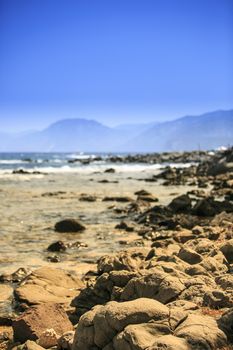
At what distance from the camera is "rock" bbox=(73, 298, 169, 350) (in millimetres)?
6312

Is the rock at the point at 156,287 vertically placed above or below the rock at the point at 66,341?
Result: above

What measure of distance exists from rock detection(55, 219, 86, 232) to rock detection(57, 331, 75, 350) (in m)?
12.3

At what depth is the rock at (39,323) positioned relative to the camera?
7.81 meters

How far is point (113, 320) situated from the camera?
20.8 ft

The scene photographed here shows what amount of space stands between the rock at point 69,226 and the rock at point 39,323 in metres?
11.2

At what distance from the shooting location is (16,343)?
7.79 metres

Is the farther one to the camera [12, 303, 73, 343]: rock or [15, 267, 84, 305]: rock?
[15, 267, 84, 305]: rock

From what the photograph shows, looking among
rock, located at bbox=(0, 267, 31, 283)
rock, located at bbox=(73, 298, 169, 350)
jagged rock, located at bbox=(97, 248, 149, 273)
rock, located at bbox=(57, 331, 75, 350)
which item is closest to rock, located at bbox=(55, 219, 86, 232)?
rock, located at bbox=(0, 267, 31, 283)

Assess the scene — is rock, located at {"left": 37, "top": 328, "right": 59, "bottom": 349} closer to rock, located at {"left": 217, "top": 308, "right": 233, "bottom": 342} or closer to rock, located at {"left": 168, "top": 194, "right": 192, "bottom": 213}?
rock, located at {"left": 217, "top": 308, "right": 233, "bottom": 342}

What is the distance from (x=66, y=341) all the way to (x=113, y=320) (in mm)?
1246

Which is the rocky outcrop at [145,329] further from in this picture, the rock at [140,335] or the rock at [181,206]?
the rock at [181,206]

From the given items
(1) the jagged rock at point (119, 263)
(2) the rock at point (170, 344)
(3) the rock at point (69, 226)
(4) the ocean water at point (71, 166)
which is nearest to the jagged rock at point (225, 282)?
(1) the jagged rock at point (119, 263)

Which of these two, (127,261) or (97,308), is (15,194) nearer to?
(127,261)

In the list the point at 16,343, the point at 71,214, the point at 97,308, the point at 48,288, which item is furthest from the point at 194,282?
the point at 71,214
